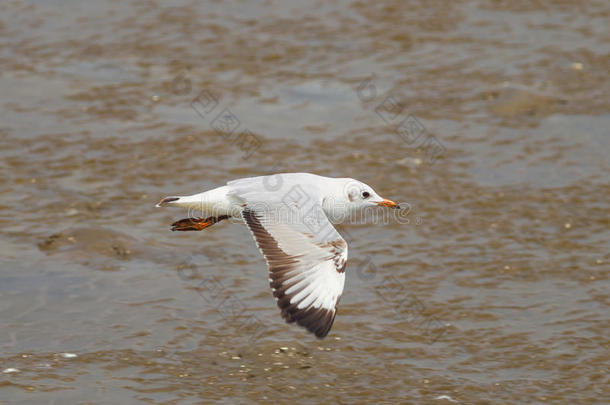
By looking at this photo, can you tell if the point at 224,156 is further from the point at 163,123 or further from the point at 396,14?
the point at 396,14

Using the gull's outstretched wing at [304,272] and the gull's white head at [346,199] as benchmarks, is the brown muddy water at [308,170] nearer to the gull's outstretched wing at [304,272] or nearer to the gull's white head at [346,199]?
the gull's outstretched wing at [304,272]

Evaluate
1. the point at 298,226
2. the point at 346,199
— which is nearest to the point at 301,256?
the point at 298,226

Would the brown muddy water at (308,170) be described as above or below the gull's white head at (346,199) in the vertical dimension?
below

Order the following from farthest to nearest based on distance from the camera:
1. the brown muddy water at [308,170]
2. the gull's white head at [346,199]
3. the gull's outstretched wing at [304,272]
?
1. the brown muddy water at [308,170]
2. the gull's white head at [346,199]
3. the gull's outstretched wing at [304,272]

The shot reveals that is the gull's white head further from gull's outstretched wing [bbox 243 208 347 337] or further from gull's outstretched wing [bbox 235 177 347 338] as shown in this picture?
gull's outstretched wing [bbox 243 208 347 337]

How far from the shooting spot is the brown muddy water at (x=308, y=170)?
713cm

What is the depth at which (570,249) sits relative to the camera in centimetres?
900

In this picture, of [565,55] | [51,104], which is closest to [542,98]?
[565,55]

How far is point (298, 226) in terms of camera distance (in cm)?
645

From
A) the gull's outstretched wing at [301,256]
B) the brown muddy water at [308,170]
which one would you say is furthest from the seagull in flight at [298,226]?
the brown muddy water at [308,170]

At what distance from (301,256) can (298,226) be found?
0.82 feet

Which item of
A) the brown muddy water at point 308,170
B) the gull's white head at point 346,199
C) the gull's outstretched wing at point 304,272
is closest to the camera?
the gull's outstretched wing at point 304,272

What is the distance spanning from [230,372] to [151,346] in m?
0.71

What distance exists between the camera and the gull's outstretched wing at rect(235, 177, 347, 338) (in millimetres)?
6082
